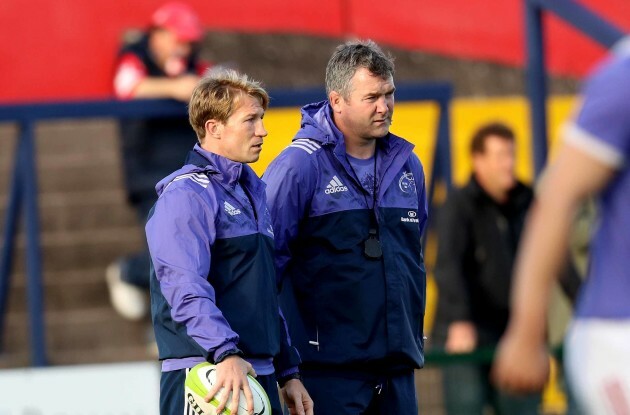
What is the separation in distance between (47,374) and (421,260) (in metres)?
4.06

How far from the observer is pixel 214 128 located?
5172 millimetres

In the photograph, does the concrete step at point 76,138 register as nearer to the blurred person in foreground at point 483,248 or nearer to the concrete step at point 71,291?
the concrete step at point 71,291

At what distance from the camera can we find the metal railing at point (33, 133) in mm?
9914

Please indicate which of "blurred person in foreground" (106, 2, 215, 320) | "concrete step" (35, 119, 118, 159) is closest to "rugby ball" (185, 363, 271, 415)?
"blurred person in foreground" (106, 2, 215, 320)

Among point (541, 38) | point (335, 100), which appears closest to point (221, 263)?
point (335, 100)

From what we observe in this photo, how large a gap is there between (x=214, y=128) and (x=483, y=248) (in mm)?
3435

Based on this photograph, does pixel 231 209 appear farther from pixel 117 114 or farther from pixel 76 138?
pixel 76 138

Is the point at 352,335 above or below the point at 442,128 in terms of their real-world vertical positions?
below

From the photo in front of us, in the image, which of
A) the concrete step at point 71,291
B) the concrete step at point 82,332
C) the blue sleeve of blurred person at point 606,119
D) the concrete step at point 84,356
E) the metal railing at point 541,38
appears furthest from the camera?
the concrete step at point 71,291

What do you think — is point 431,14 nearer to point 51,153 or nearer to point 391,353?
point 51,153

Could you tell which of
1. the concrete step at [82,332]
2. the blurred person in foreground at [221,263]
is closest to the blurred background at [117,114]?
the concrete step at [82,332]

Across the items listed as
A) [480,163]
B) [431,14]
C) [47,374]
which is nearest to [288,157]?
[480,163]

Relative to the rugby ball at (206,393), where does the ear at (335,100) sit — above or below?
above

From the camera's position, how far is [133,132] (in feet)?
33.6
